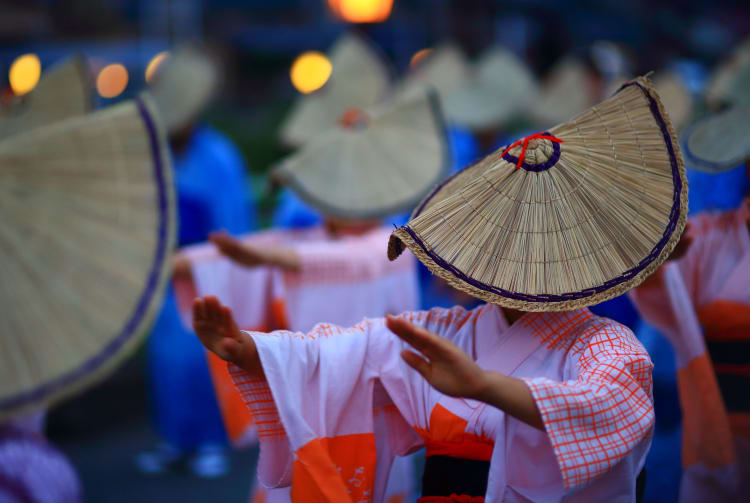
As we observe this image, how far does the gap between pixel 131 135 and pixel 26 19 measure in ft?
28.7

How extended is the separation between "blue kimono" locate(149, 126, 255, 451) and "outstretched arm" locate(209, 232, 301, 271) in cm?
149

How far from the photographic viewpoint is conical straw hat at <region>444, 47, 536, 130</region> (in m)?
5.12

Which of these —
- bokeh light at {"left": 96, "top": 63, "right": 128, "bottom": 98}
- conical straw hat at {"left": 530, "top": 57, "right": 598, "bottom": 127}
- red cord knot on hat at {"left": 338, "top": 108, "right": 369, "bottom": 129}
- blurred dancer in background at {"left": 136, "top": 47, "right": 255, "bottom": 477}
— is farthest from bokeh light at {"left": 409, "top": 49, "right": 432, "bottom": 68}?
bokeh light at {"left": 96, "top": 63, "right": 128, "bottom": 98}

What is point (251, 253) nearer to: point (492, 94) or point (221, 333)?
point (221, 333)

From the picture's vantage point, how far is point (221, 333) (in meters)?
1.53

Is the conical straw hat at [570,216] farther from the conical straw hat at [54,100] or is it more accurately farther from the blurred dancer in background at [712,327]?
the conical straw hat at [54,100]

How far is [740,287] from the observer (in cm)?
209

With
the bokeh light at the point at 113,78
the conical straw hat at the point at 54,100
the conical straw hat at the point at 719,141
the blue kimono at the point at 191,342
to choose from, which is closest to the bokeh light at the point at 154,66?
the blue kimono at the point at 191,342

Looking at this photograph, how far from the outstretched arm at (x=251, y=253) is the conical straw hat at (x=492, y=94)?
2540 millimetres

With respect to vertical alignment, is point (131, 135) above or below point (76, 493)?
above

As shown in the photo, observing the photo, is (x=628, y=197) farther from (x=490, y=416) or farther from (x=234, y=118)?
(x=234, y=118)

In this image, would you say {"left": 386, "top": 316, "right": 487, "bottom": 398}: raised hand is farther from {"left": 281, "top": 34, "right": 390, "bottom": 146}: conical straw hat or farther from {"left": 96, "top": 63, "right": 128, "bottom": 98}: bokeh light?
{"left": 96, "top": 63, "right": 128, "bottom": 98}: bokeh light

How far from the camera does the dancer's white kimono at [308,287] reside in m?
2.98

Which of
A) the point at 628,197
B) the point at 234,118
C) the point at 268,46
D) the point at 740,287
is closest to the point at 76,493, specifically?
the point at 628,197
